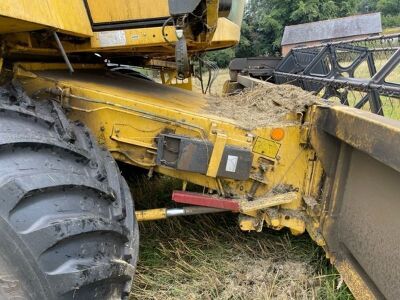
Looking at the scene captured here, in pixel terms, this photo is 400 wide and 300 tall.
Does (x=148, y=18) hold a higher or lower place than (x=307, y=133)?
higher

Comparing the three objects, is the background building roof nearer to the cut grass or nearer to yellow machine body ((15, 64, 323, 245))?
the cut grass

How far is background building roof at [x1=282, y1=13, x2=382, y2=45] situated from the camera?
37.2m

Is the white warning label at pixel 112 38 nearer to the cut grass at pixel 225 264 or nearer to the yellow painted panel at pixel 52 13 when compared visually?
the yellow painted panel at pixel 52 13

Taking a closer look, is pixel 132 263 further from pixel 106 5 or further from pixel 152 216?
pixel 106 5

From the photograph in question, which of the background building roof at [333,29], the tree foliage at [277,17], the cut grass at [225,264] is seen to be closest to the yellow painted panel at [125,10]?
→ the cut grass at [225,264]

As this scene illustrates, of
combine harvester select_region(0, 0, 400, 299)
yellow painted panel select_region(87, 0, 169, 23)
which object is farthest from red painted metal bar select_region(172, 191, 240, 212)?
yellow painted panel select_region(87, 0, 169, 23)

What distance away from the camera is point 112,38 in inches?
96.4

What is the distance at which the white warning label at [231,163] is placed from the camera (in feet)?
7.61

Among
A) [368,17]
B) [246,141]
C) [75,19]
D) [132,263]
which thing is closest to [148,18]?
[75,19]

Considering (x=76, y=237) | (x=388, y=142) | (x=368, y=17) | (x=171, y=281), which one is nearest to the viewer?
(x=76, y=237)

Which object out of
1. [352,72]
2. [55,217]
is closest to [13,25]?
[55,217]

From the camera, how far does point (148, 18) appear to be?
2408mm

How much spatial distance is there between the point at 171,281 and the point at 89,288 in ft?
3.48

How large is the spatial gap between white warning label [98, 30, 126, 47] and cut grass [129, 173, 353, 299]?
49.8 inches
